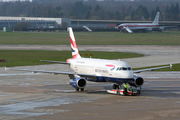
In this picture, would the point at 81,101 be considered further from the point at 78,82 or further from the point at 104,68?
the point at 104,68

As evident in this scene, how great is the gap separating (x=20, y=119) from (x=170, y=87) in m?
25.2

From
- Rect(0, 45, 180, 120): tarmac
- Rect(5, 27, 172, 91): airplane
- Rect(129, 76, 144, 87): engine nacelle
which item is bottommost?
Rect(0, 45, 180, 120): tarmac

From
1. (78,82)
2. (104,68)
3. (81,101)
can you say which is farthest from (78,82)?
(81,101)

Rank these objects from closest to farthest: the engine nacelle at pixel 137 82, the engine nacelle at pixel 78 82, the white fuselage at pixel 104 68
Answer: the white fuselage at pixel 104 68 → the engine nacelle at pixel 78 82 → the engine nacelle at pixel 137 82

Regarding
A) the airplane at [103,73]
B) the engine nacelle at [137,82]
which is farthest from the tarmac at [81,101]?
the airplane at [103,73]

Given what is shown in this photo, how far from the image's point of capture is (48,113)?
30.1 meters

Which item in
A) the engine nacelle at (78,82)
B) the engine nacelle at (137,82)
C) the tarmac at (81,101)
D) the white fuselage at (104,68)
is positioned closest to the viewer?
the tarmac at (81,101)

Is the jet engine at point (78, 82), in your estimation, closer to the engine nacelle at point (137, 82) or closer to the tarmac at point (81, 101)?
the tarmac at point (81, 101)

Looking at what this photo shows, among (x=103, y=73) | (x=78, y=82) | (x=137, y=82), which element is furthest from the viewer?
(x=137, y=82)

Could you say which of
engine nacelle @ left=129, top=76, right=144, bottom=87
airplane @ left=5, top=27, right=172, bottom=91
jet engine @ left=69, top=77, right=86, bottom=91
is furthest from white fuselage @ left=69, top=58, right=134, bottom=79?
engine nacelle @ left=129, top=76, right=144, bottom=87

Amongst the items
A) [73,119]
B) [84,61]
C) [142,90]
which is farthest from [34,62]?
[73,119]

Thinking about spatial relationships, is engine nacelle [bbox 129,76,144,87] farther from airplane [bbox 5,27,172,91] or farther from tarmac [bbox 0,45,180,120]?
tarmac [bbox 0,45,180,120]

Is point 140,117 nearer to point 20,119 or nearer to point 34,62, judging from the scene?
point 20,119

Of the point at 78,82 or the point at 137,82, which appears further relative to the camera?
the point at 137,82
